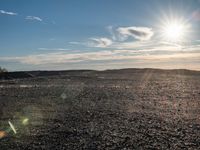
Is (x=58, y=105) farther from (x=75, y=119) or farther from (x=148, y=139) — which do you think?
(x=148, y=139)

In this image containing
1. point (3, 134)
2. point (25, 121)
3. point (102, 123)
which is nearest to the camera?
point (3, 134)

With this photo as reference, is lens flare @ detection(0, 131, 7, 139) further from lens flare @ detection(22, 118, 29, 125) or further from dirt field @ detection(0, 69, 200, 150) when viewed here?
lens flare @ detection(22, 118, 29, 125)

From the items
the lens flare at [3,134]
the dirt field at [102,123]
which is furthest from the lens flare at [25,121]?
the lens flare at [3,134]

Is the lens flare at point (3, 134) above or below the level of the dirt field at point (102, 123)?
below

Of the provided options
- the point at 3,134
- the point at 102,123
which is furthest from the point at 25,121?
the point at 102,123

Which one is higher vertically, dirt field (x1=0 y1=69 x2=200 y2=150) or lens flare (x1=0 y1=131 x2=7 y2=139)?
dirt field (x1=0 y1=69 x2=200 y2=150)

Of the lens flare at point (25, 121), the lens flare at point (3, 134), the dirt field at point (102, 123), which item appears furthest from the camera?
the lens flare at point (25, 121)

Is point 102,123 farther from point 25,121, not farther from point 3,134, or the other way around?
point 3,134

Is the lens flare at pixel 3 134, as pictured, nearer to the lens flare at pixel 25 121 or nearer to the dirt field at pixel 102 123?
the dirt field at pixel 102 123

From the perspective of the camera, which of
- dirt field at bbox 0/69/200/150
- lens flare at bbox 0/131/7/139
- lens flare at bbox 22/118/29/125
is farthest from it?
lens flare at bbox 22/118/29/125

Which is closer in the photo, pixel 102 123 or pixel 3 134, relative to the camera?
pixel 3 134

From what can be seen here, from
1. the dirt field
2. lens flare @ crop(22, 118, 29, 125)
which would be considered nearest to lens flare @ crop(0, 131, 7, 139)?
the dirt field

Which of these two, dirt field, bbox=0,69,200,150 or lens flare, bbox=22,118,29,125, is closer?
dirt field, bbox=0,69,200,150

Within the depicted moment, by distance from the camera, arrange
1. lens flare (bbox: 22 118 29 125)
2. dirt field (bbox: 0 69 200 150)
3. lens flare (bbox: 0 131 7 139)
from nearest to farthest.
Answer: dirt field (bbox: 0 69 200 150)
lens flare (bbox: 0 131 7 139)
lens flare (bbox: 22 118 29 125)
